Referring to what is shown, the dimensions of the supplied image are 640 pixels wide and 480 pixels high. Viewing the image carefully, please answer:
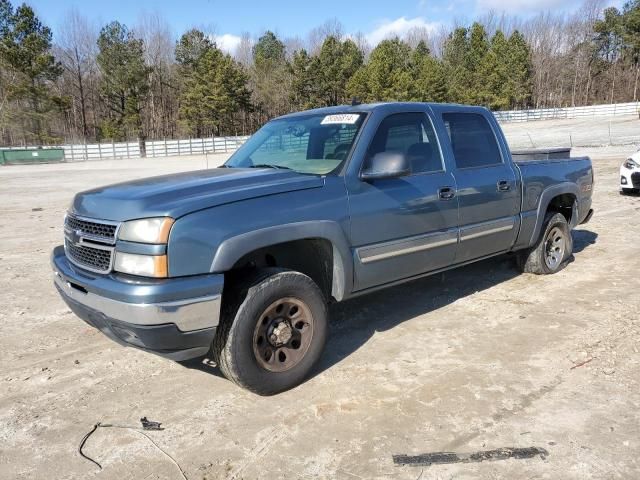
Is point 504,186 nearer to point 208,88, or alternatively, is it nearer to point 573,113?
point 208,88

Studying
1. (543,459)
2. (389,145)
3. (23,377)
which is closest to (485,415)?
(543,459)

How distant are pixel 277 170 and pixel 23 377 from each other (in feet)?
7.94

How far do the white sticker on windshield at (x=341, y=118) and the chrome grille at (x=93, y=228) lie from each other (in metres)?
1.93

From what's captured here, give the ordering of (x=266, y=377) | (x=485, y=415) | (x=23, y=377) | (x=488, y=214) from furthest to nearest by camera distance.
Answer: (x=488, y=214) < (x=23, y=377) < (x=266, y=377) < (x=485, y=415)

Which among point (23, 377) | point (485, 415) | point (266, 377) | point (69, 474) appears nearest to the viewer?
→ point (69, 474)

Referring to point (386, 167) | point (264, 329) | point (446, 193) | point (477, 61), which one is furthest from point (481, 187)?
point (477, 61)

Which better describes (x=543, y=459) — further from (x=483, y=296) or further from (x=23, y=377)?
(x=23, y=377)

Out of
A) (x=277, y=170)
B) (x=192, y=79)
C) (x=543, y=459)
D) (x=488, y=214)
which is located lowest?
(x=543, y=459)

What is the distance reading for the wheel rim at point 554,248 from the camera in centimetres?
601

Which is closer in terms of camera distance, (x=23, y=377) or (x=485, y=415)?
(x=485, y=415)

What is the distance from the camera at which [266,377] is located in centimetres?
338

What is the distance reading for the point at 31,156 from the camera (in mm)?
39625

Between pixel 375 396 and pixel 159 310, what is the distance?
1.49 metres

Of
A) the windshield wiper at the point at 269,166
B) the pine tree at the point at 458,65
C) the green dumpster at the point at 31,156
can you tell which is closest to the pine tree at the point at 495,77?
the pine tree at the point at 458,65
